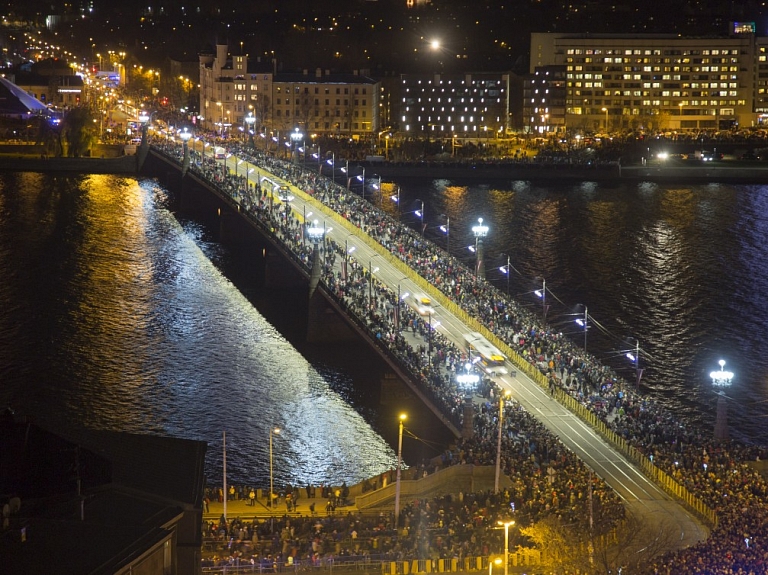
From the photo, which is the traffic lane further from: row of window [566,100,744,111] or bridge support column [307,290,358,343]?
row of window [566,100,744,111]

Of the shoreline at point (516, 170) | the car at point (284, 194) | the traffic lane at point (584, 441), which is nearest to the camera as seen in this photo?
the traffic lane at point (584, 441)

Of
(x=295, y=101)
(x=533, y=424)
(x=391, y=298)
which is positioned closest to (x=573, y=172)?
(x=295, y=101)

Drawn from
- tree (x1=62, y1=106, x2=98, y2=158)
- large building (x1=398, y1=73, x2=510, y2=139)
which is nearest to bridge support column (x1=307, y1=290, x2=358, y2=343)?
tree (x1=62, y1=106, x2=98, y2=158)

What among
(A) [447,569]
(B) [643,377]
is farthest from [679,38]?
(A) [447,569]

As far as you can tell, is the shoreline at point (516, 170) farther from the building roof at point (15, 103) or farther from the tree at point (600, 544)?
the tree at point (600, 544)

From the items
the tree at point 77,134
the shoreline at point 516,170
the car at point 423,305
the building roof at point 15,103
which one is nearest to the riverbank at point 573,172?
the shoreline at point 516,170

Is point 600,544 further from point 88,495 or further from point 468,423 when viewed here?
point 88,495

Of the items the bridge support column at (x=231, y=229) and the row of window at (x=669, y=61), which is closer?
the bridge support column at (x=231, y=229)
